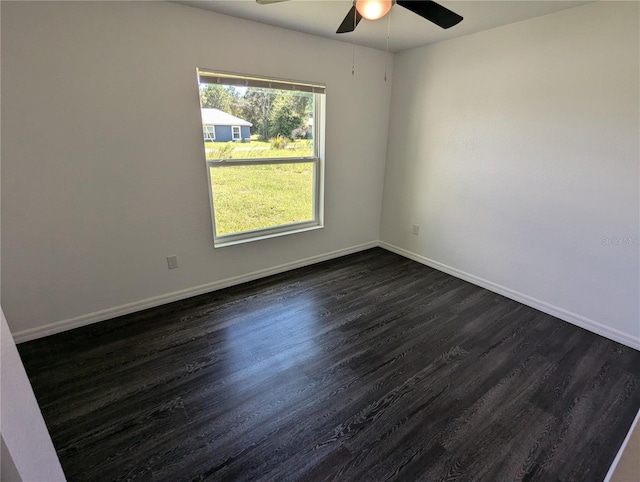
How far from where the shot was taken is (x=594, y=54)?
6.98ft

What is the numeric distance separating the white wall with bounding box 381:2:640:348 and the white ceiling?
0.17 meters

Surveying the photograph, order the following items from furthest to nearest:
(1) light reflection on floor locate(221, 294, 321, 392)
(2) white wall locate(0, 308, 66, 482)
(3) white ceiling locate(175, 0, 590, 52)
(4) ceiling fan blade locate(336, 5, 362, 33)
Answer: (3) white ceiling locate(175, 0, 590, 52) < (1) light reflection on floor locate(221, 294, 321, 392) < (4) ceiling fan blade locate(336, 5, 362, 33) < (2) white wall locate(0, 308, 66, 482)

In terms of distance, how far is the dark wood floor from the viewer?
144 centimetres

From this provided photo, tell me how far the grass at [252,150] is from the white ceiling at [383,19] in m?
0.95

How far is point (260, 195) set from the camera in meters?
3.01

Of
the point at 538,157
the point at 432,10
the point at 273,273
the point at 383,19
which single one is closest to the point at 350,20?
the point at 432,10

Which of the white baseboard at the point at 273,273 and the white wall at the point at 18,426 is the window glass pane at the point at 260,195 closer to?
the white baseboard at the point at 273,273

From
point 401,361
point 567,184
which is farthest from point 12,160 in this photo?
point 567,184

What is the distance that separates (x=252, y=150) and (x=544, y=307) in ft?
9.49

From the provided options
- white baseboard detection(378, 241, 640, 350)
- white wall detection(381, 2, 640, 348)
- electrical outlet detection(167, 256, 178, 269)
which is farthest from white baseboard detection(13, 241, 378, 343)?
white wall detection(381, 2, 640, 348)

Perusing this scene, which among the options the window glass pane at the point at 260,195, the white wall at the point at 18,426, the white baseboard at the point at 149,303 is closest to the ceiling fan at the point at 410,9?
the window glass pane at the point at 260,195

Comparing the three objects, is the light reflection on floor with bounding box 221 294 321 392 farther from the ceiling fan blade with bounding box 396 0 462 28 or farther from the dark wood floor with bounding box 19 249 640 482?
the ceiling fan blade with bounding box 396 0 462 28

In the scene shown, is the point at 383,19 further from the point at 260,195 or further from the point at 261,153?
the point at 260,195

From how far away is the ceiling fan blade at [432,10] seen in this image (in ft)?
5.31
